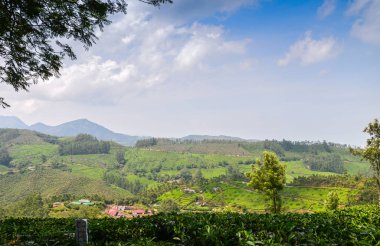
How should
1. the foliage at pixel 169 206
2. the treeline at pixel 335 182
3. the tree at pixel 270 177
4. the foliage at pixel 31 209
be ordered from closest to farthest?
the tree at pixel 270 177 < the foliage at pixel 31 209 < the treeline at pixel 335 182 < the foliage at pixel 169 206

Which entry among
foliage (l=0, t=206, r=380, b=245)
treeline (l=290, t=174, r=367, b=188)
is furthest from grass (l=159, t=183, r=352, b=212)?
foliage (l=0, t=206, r=380, b=245)

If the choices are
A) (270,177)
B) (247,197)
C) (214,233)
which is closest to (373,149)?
(270,177)

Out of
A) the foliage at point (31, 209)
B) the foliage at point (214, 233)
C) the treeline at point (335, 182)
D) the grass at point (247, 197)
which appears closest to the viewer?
the foliage at point (214, 233)

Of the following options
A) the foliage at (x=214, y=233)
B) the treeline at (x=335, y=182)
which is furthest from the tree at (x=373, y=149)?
the treeline at (x=335, y=182)

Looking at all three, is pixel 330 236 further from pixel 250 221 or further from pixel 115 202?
pixel 115 202

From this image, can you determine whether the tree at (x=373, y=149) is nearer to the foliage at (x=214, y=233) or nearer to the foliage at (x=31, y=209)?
the foliage at (x=214, y=233)

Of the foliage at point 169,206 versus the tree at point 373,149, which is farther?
the foliage at point 169,206

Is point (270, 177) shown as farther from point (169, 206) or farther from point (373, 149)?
point (169, 206)

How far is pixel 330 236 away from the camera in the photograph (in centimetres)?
610

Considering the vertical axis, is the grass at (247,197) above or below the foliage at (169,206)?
above

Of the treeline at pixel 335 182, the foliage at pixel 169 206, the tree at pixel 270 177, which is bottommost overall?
the foliage at pixel 169 206

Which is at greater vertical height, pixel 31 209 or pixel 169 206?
pixel 31 209

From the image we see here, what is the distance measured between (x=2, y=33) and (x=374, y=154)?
3573 centimetres

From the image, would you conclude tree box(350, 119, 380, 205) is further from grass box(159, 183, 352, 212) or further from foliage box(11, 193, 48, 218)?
foliage box(11, 193, 48, 218)
